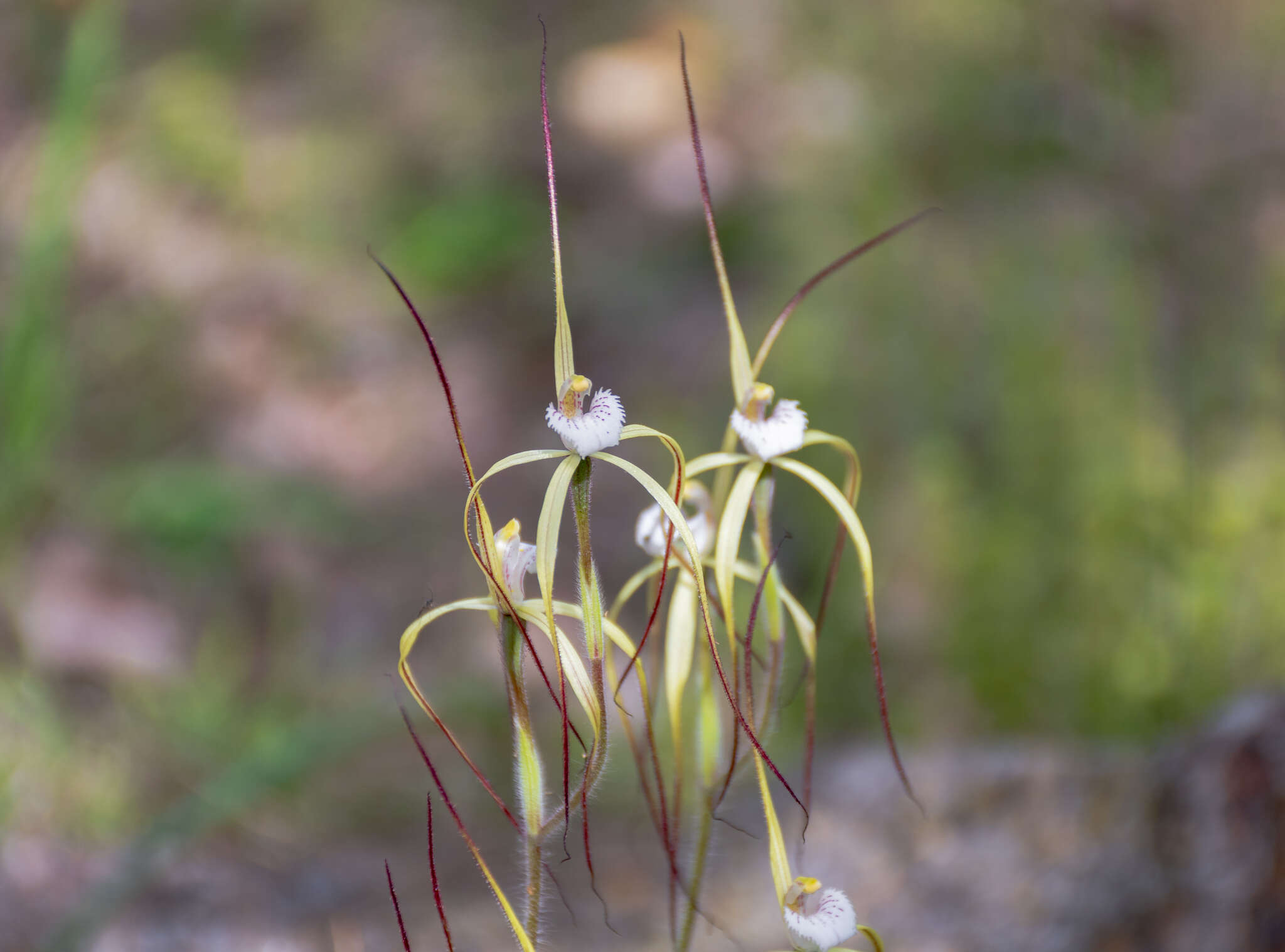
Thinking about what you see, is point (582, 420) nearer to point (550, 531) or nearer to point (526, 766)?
point (550, 531)

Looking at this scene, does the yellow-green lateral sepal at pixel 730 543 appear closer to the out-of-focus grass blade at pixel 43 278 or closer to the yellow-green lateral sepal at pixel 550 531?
the yellow-green lateral sepal at pixel 550 531

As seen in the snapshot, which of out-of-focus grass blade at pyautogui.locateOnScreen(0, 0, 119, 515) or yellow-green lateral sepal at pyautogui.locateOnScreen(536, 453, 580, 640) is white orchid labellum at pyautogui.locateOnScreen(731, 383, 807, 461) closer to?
yellow-green lateral sepal at pyautogui.locateOnScreen(536, 453, 580, 640)

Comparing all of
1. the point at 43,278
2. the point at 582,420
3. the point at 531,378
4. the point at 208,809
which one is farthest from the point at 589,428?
the point at 531,378

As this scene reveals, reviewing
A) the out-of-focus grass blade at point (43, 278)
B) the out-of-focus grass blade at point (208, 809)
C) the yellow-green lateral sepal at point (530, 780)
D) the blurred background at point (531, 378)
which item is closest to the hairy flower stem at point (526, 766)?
the yellow-green lateral sepal at point (530, 780)

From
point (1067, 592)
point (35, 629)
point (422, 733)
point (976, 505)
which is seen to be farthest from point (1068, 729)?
point (35, 629)

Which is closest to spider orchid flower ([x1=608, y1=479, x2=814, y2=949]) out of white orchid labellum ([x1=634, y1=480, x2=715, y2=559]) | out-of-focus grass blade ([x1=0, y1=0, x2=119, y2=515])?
white orchid labellum ([x1=634, y1=480, x2=715, y2=559])

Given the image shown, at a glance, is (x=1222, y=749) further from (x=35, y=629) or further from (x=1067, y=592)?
(x=35, y=629)
